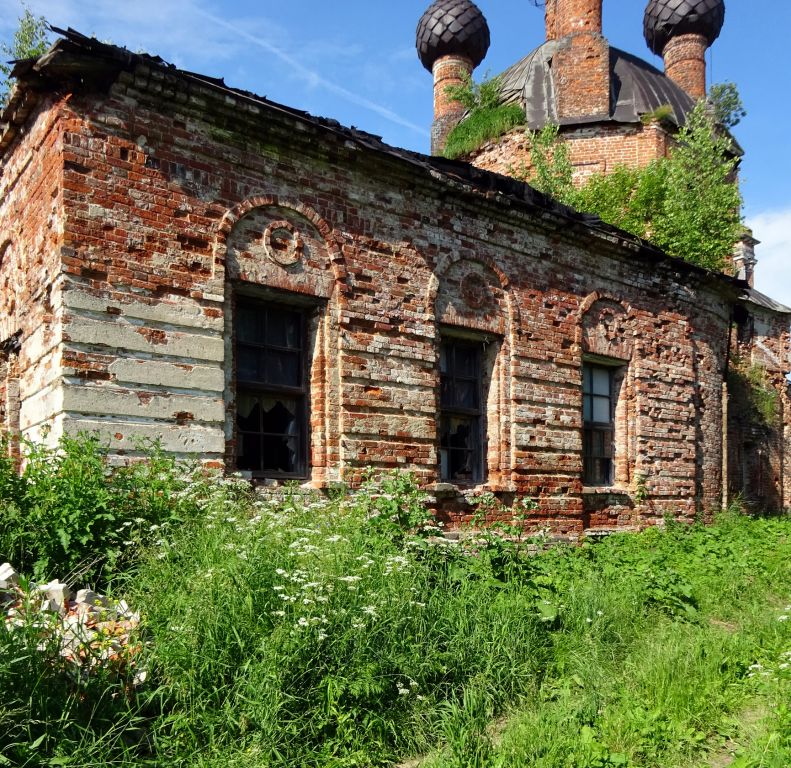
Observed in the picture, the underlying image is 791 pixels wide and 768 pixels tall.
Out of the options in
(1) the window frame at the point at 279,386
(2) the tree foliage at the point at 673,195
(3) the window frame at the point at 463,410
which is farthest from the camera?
(2) the tree foliage at the point at 673,195

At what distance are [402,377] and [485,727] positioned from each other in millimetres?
4427

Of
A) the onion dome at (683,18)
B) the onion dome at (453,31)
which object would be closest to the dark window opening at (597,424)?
the onion dome at (453,31)

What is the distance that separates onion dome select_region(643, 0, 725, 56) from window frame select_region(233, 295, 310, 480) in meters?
24.3

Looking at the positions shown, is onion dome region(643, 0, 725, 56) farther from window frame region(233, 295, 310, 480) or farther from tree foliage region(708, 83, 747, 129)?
window frame region(233, 295, 310, 480)

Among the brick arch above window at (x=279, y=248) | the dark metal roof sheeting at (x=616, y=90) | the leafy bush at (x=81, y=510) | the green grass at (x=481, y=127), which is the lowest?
the leafy bush at (x=81, y=510)

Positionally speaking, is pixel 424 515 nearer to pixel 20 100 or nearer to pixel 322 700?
pixel 322 700

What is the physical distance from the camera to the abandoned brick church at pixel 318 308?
6438 millimetres

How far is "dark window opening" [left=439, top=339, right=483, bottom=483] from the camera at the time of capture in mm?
9203

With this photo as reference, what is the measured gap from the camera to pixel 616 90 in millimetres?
21984

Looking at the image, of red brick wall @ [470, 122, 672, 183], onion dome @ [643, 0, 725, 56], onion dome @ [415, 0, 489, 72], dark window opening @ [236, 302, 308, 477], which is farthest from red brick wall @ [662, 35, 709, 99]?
dark window opening @ [236, 302, 308, 477]

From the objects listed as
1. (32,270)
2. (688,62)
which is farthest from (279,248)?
(688,62)

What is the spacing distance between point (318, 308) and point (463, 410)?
2.45 m

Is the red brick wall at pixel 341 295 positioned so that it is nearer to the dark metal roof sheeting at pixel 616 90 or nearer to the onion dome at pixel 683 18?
the dark metal roof sheeting at pixel 616 90

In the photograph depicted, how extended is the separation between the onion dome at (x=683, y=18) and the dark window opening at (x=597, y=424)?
2025 centimetres
